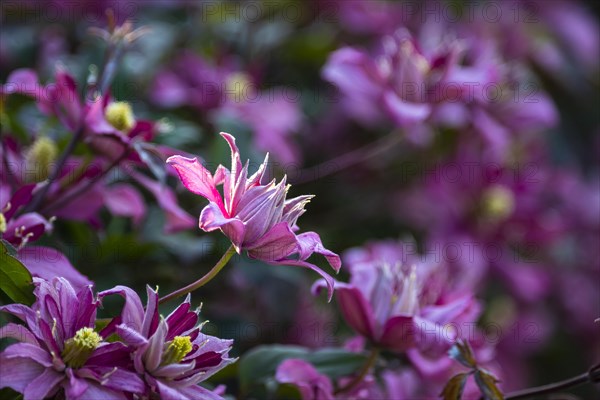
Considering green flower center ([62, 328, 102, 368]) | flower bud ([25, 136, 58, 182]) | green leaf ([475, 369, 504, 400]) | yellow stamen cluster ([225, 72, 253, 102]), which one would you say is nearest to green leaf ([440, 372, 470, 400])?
green leaf ([475, 369, 504, 400])

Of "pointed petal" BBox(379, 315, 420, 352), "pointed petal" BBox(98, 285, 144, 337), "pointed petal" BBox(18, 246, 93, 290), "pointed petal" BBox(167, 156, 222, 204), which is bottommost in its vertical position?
"pointed petal" BBox(379, 315, 420, 352)

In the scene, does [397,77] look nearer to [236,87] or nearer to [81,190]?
[236,87]

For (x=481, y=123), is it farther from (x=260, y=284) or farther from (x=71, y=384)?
(x=71, y=384)

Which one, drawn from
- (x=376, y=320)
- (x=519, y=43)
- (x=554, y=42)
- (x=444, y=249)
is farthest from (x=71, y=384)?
(x=554, y=42)

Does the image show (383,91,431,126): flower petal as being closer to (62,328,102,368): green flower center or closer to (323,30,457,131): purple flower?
(323,30,457,131): purple flower

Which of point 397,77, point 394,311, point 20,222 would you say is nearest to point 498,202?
point 397,77

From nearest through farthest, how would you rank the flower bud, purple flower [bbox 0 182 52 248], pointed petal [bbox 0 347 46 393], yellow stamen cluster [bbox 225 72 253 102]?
pointed petal [bbox 0 347 46 393] < purple flower [bbox 0 182 52 248] < the flower bud < yellow stamen cluster [bbox 225 72 253 102]

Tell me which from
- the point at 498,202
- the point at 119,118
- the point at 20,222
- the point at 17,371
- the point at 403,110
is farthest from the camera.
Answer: the point at 498,202

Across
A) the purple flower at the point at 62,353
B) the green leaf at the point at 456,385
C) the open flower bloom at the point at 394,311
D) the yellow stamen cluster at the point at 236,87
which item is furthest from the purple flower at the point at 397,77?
the purple flower at the point at 62,353
